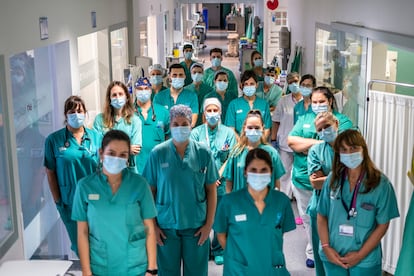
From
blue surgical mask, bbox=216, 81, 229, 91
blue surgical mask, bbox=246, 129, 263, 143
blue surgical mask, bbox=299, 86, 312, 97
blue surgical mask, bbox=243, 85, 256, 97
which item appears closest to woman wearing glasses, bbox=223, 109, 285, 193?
blue surgical mask, bbox=246, 129, 263, 143

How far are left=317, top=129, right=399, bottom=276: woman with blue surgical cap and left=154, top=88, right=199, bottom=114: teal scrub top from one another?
108 inches

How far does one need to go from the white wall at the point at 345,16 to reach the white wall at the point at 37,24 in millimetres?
2692

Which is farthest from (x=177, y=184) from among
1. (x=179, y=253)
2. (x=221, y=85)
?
(x=221, y=85)

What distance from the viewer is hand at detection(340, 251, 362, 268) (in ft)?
10.6

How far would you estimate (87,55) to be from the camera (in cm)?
726

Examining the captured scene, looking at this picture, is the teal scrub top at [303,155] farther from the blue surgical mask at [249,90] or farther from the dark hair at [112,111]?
the dark hair at [112,111]

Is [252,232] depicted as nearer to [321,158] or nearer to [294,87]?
[321,158]

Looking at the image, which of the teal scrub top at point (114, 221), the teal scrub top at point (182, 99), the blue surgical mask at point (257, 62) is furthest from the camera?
the blue surgical mask at point (257, 62)

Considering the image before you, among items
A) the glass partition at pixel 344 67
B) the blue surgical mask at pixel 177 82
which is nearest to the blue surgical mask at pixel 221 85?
the blue surgical mask at pixel 177 82

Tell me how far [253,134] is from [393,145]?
103 cm

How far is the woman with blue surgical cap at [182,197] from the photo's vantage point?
3.70m

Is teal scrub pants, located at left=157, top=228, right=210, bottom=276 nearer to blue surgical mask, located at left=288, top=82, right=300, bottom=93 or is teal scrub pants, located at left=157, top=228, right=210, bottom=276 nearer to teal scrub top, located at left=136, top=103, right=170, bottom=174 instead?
teal scrub top, located at left=136, top=103, right=170, bottom=174

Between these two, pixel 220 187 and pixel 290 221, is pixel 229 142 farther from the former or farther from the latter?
pixel 290 221

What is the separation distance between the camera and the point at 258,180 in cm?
315
